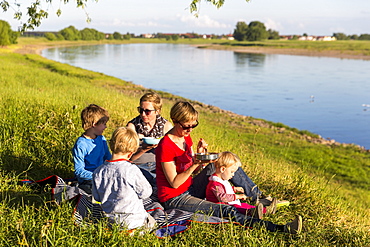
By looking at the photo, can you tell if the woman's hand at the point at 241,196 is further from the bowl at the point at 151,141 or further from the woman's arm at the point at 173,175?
the bowl at the point at 151,141

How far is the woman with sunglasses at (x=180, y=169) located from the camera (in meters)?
4.01

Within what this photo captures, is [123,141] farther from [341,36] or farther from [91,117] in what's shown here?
[341,36]

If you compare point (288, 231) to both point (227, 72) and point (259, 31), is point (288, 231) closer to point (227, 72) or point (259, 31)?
point (227, 72)

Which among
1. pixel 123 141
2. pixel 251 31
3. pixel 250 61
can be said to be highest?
pixel 251 31

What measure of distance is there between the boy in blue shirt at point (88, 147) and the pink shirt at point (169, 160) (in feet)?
2.61

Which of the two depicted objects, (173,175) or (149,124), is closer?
(173,175)

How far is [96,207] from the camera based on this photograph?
3.79m

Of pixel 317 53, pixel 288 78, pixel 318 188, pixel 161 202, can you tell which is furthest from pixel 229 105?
pixel 317 53

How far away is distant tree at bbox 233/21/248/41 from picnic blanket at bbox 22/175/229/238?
441ft

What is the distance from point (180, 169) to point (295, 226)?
1244mm

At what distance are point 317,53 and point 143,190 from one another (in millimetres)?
75130

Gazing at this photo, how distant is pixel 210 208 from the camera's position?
13.4 ft

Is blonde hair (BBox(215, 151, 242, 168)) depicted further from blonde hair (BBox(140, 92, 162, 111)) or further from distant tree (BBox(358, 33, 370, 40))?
distant tree (BBox(358, 33, 370, 40))

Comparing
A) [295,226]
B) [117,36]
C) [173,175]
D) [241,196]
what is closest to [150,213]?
[173,175]
